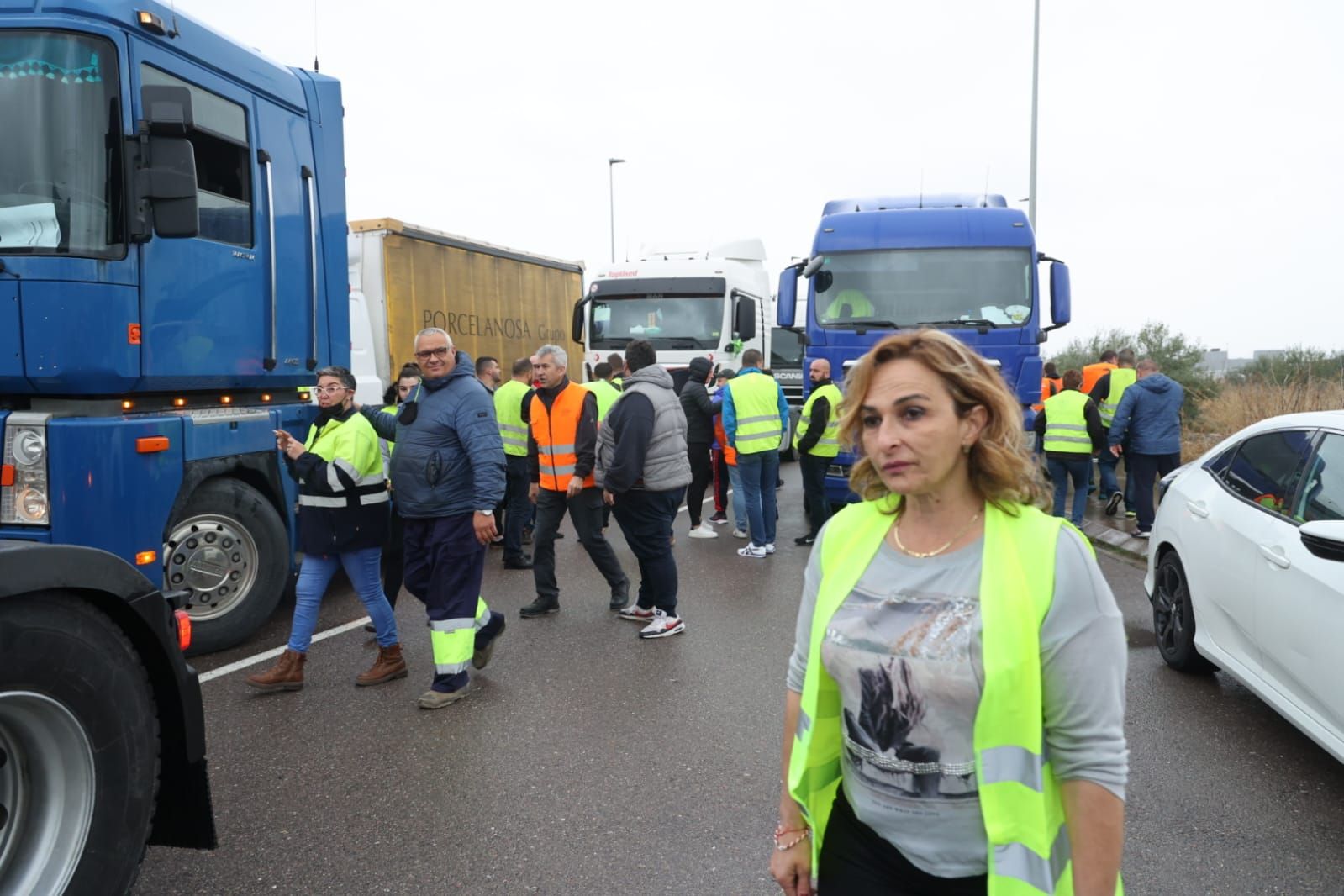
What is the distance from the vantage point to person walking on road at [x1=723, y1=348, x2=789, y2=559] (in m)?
9.20

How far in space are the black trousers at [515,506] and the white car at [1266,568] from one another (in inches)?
199

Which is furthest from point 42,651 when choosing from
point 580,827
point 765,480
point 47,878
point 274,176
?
point 765,480

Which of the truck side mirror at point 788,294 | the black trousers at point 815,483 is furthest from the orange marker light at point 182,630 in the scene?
the truck side mirror at point 788,294

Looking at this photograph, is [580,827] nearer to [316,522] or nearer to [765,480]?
[316,522]

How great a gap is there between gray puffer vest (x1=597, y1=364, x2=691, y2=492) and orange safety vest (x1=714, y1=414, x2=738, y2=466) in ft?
9.17

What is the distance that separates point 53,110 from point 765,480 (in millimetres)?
6170

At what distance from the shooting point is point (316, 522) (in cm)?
532

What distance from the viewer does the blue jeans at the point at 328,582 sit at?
17.5 ft

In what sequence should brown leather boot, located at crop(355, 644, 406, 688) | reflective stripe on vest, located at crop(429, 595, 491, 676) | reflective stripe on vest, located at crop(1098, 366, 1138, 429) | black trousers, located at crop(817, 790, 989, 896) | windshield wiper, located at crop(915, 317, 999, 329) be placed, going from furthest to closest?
1. reflective stripe on vest, located at crop(1098, 366, 1138, 429)
2. windshield wiper, located at crop(915, 317, 999, 329)
3. brown leather boot, located at crop(355, 644, 406, 688)
4. reflective stripe on vest, located at crop(429, 595, 491, 676)
5. black trousers, located at crop(817, 790, 989, 896)

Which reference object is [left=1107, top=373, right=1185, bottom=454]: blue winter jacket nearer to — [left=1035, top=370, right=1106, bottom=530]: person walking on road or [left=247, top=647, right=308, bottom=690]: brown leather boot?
[left=1035, top=370, right=1106, bottom=530]: person walking on road

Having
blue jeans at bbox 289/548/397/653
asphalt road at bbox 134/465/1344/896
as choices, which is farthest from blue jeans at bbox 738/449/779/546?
blue jeans at bbox 289/548/397/653

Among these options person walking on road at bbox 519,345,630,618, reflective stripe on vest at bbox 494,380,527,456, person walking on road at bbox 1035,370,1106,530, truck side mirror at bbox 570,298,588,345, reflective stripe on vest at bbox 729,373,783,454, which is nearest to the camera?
person walking on road at bbox 519,345,630,618

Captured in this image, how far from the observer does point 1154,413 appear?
9.68 metres

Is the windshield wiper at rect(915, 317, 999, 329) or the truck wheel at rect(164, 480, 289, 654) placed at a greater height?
the windshield wiper at rect(915, 317, 999, 329)
